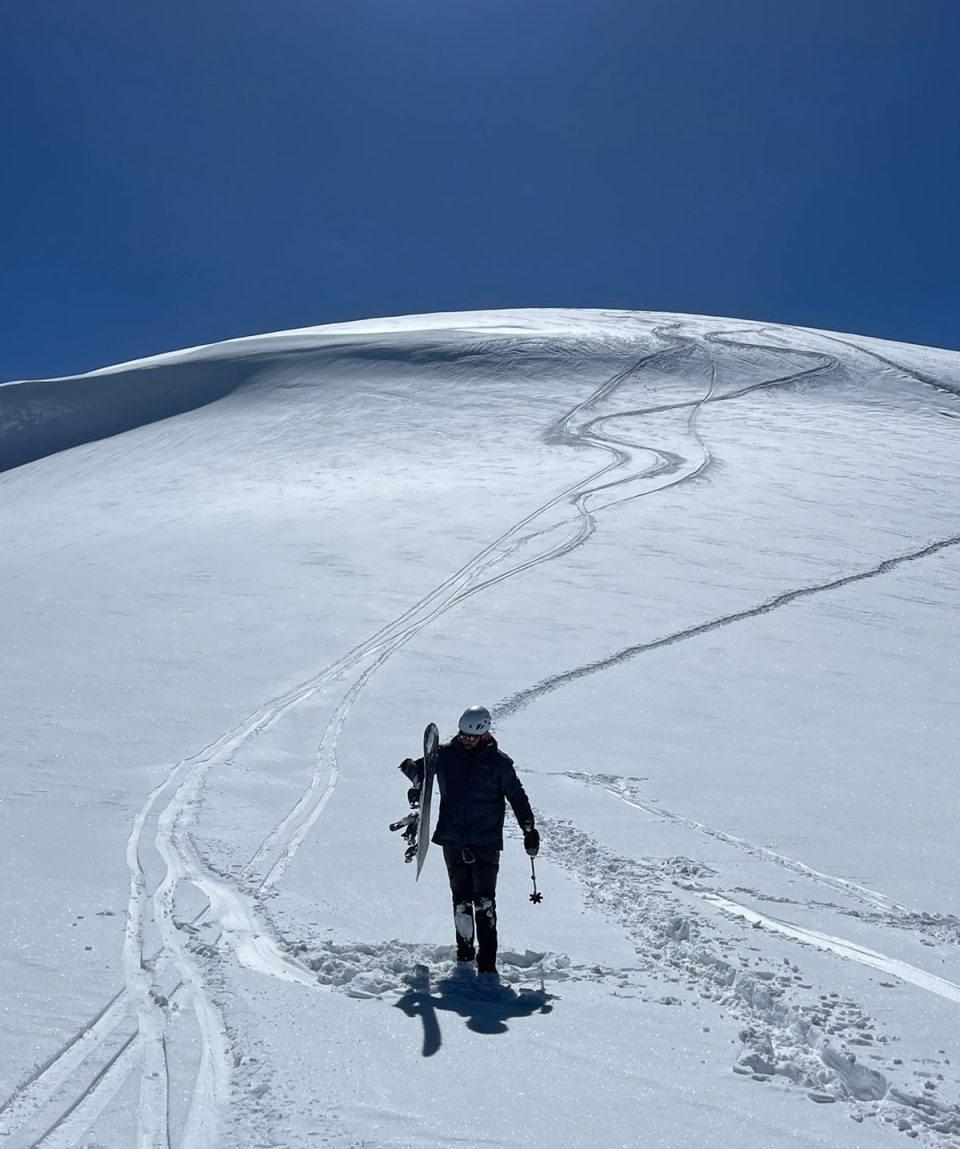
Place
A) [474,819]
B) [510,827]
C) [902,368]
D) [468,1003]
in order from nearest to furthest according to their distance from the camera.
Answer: [468,1003] → [474,819] → [510,827] → [902,368]

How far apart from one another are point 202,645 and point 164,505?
13827 mm

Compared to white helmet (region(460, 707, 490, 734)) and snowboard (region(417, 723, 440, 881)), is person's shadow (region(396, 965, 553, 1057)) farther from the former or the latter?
white helmet (region(460, 707, 490, 734))

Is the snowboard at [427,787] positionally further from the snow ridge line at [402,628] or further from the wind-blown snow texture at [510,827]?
the snow ridge line at [402,628]

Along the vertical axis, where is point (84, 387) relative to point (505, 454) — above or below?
above

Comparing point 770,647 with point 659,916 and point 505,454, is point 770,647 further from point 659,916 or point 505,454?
point 505,454

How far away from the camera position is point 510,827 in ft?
30.1

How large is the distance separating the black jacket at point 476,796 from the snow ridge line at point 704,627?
638 cm

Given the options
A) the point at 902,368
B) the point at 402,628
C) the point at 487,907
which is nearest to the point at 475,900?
the point at 487,907

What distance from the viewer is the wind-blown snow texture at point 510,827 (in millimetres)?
4738

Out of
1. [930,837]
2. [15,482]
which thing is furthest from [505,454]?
[930,837]

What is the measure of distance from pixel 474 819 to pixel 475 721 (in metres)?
0.62

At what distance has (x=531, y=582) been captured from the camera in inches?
768

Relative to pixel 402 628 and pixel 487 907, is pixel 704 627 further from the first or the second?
pixel 487 907

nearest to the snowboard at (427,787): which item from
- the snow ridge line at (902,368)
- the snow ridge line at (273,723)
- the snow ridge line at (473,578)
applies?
the snow ridge line at (273,723)
